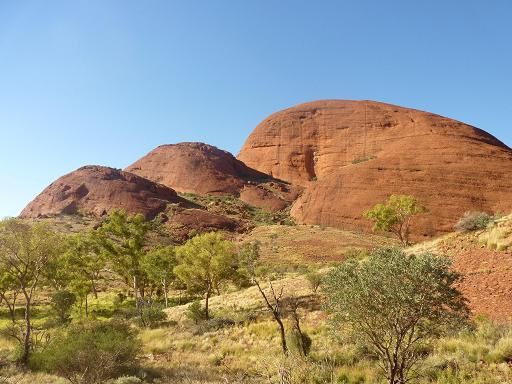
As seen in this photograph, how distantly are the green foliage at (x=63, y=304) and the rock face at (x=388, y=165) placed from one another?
4609 centimetres

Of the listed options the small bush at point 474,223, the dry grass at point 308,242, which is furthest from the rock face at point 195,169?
the small bush at point 474,223

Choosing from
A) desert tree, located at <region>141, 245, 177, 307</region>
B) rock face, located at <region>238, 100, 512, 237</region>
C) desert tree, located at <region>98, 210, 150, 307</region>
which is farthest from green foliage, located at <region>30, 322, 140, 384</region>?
rock face, located at <region>238, 100, 512, 237</region>

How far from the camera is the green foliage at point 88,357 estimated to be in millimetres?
13656

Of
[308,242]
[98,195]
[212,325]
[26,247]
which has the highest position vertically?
[98,195]

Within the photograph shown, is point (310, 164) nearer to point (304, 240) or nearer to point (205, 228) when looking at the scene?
point (205, 228)

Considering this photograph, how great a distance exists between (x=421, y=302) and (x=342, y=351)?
6.50m

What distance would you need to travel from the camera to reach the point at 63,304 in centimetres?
3048

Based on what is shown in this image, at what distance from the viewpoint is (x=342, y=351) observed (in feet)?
48.1

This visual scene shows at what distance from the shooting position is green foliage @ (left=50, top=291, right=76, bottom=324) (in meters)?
30.2

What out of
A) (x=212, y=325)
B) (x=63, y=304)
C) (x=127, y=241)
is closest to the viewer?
(x=212, y=325)

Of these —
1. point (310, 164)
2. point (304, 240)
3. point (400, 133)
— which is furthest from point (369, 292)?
point (310, 164)

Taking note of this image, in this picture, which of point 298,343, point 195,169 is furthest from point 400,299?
point 195,169

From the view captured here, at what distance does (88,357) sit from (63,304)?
1893 centimetres

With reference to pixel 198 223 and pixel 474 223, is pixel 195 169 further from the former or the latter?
pixel 474 223
